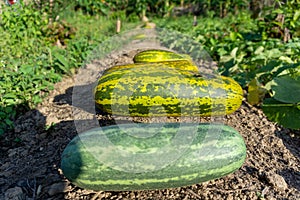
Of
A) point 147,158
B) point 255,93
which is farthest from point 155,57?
point 147,158

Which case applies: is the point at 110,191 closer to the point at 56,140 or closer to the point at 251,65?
the point at 56,140

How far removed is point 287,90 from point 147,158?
1808 millimetres

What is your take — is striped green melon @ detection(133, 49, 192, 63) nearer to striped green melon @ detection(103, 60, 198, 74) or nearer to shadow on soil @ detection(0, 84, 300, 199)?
striped green melon @ detection(103, 60, 198, 74)

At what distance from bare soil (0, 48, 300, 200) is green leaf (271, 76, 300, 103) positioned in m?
0.43

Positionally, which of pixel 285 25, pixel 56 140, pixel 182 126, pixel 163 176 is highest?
pixel 285 25

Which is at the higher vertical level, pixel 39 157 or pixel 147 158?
pixel 147 158

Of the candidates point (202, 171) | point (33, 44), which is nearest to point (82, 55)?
point (33, 44)

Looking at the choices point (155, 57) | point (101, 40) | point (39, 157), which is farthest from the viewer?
point (101, 40)

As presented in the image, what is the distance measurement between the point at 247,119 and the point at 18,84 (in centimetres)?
269

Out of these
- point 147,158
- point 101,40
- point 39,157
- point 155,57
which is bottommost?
point 39,157

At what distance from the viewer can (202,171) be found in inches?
86.9

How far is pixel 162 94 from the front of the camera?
300 cm

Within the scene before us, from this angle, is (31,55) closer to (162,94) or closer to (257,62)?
(162,94)

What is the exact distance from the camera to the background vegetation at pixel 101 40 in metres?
3.52
